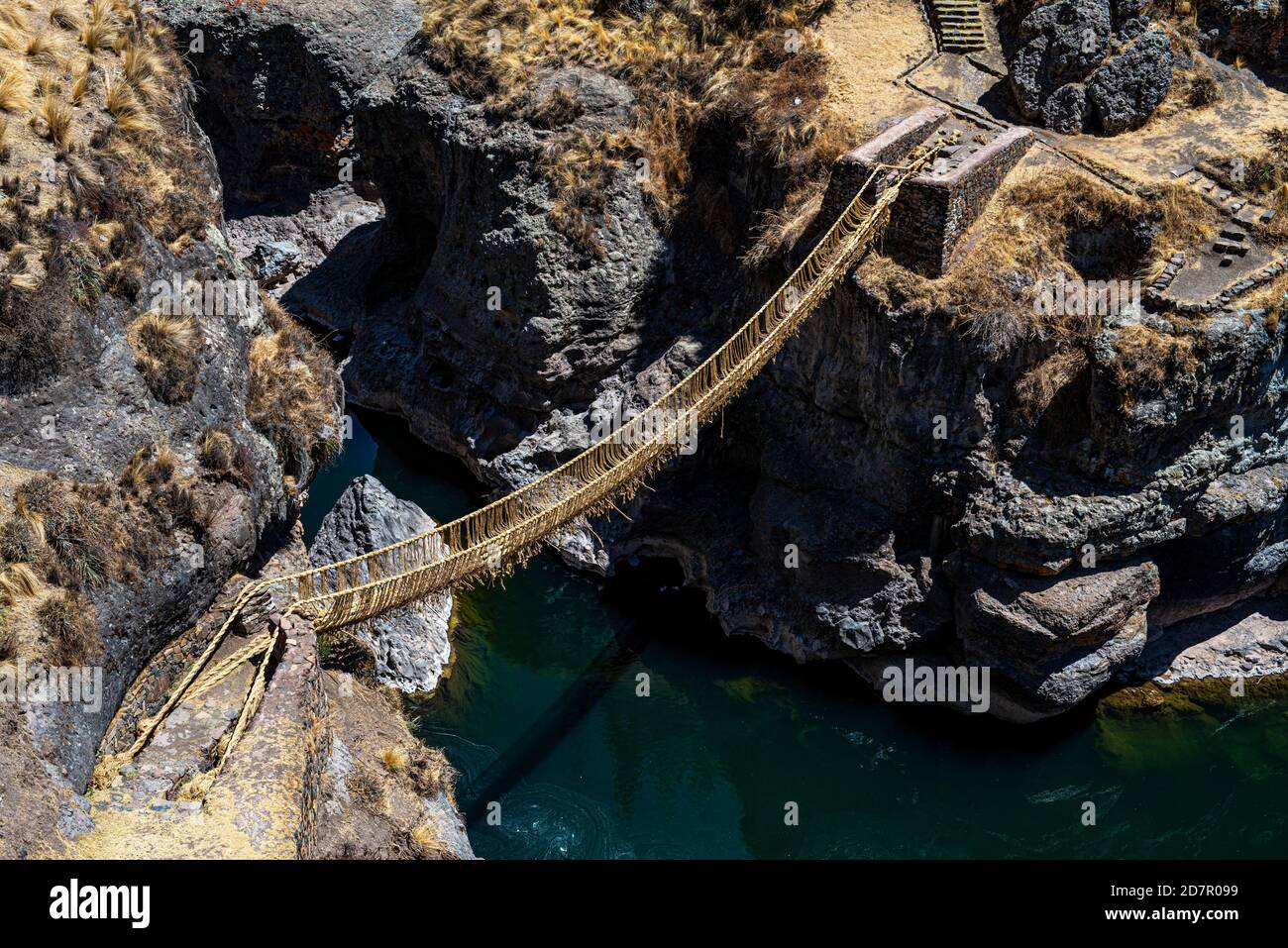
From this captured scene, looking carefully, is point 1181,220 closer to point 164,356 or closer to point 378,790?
point 378,790

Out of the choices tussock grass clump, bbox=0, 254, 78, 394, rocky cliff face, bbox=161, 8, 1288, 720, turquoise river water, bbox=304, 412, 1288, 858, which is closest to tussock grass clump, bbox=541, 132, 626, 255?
rocky cliff face, bbox=161, 8, 1288, 720

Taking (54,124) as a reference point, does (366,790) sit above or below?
below

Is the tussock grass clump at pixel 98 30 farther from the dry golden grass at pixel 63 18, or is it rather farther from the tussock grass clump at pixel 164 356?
the tussock grass clump at pixel 164 356

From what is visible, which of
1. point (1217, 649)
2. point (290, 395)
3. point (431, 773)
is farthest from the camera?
point (1217, 649)

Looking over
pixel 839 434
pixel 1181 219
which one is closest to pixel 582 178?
pixel 839 434

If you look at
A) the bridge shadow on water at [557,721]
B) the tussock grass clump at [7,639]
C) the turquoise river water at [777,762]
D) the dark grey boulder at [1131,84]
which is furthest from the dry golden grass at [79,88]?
the dark grey boulder at [1131,84]
